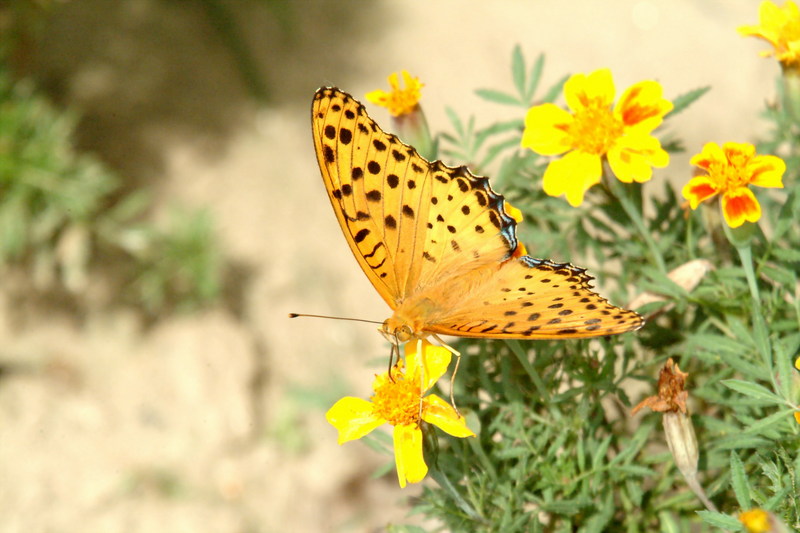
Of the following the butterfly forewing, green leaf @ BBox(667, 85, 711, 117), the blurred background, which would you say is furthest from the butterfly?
the blurred background

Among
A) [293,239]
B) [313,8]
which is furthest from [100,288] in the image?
[313,8]

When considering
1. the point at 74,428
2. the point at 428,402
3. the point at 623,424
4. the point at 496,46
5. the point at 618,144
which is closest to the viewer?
the point at 428,402

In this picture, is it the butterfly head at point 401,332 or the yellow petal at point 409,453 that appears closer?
the yellow petal at point 409,453

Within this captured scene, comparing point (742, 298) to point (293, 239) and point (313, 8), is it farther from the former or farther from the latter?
point (313, 8)

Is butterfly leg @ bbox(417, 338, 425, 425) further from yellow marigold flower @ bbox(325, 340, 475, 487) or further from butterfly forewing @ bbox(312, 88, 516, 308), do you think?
butterfly forewing @ bbox(312, 88, 516, 308)

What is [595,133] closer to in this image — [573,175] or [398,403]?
[573,175]

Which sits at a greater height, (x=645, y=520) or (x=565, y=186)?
(x=565, y=186)

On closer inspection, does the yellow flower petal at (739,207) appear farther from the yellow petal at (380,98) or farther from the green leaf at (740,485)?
the yellow petal at (380,98)

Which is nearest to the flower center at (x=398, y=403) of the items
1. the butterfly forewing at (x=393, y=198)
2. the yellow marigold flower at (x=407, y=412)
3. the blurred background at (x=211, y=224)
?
the yellow marigold flower at (x=407, y=412)
